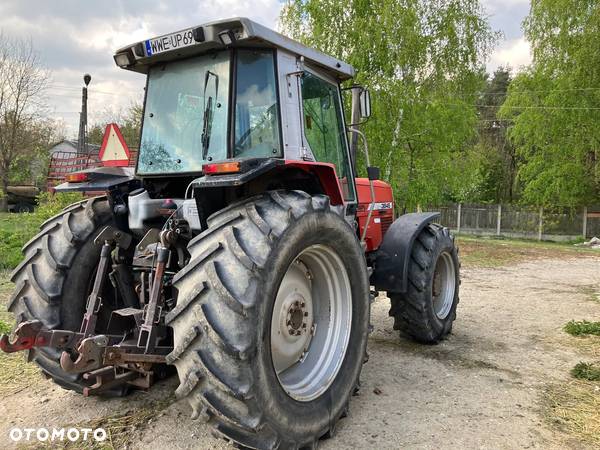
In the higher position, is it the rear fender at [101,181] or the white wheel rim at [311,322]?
the rear fender at [101,181]

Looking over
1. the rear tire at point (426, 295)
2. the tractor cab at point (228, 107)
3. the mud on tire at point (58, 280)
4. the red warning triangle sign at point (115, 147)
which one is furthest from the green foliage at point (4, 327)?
the rear tire at point (426, 295)

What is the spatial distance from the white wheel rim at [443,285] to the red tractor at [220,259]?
2.02 m

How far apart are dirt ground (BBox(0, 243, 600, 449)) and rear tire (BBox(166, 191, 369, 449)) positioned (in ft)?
1.75

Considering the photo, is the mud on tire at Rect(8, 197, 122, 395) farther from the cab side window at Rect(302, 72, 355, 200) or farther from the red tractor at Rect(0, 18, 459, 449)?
the cab side window at Rect(302, 72, 355, 200)

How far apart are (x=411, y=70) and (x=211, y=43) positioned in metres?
12.1

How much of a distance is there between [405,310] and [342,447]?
2.02 metres

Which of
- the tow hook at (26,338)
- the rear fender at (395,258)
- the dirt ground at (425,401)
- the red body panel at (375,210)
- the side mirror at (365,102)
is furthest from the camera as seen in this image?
the red body panel at (375,210)

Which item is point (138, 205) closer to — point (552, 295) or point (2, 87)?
point (552, 295)

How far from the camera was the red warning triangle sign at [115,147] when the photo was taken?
638cm

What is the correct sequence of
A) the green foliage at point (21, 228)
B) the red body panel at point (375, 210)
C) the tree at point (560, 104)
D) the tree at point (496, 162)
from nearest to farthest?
the red body panel at point (375, 210), the green foliage at point (21, 228), the tree at point (560, 104), the tree at point (496, 162)

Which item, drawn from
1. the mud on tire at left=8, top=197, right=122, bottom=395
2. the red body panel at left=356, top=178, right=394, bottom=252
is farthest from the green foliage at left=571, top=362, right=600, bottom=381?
the mud on tire at left=8, top=197, right=122, bottom=395

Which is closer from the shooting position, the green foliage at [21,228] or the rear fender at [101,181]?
the rear fender at [101,181]

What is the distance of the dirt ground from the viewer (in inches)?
119

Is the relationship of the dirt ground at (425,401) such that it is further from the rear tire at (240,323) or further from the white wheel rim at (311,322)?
the rear tire at (240,323)
